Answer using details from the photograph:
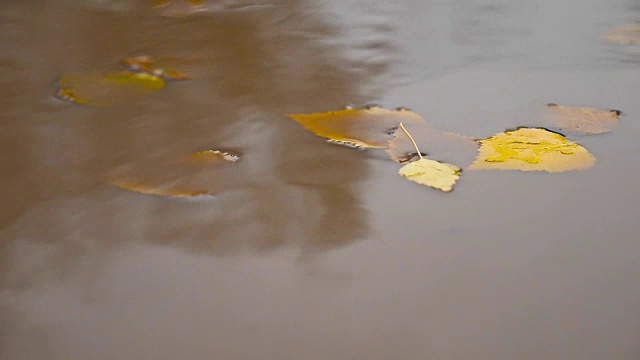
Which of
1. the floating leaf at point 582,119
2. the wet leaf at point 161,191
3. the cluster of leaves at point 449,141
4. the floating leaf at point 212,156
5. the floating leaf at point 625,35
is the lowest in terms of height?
the wet leaf at point 161,191

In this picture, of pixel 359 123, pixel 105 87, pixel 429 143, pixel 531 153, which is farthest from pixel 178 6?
pixel 531 153

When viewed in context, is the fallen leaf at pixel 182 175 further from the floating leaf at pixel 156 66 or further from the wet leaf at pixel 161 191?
the floating leaf at pixel 156 66

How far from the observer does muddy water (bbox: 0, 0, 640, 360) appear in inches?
32.0

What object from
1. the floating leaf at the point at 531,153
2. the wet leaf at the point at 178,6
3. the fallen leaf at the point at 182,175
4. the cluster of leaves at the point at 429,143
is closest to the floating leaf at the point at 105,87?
the cluster of leaves at the point at 429,143

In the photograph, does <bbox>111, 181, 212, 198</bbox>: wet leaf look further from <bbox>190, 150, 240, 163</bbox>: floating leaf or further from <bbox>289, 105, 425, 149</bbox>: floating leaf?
<bbox>289, 105, 425, 149</bbox>: floating leaf

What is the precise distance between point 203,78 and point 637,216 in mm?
835

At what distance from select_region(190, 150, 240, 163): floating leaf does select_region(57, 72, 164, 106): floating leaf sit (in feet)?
0.89

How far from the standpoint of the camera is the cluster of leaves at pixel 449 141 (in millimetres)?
1091

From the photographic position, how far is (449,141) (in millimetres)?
1173

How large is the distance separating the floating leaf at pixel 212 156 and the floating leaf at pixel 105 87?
0.27m

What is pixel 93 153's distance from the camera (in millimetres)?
1159

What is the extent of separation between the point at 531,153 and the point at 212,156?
0.51 meters

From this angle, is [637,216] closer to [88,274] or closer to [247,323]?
[247,323]

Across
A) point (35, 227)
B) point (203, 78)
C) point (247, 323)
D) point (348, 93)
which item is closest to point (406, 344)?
point (247, 323)
